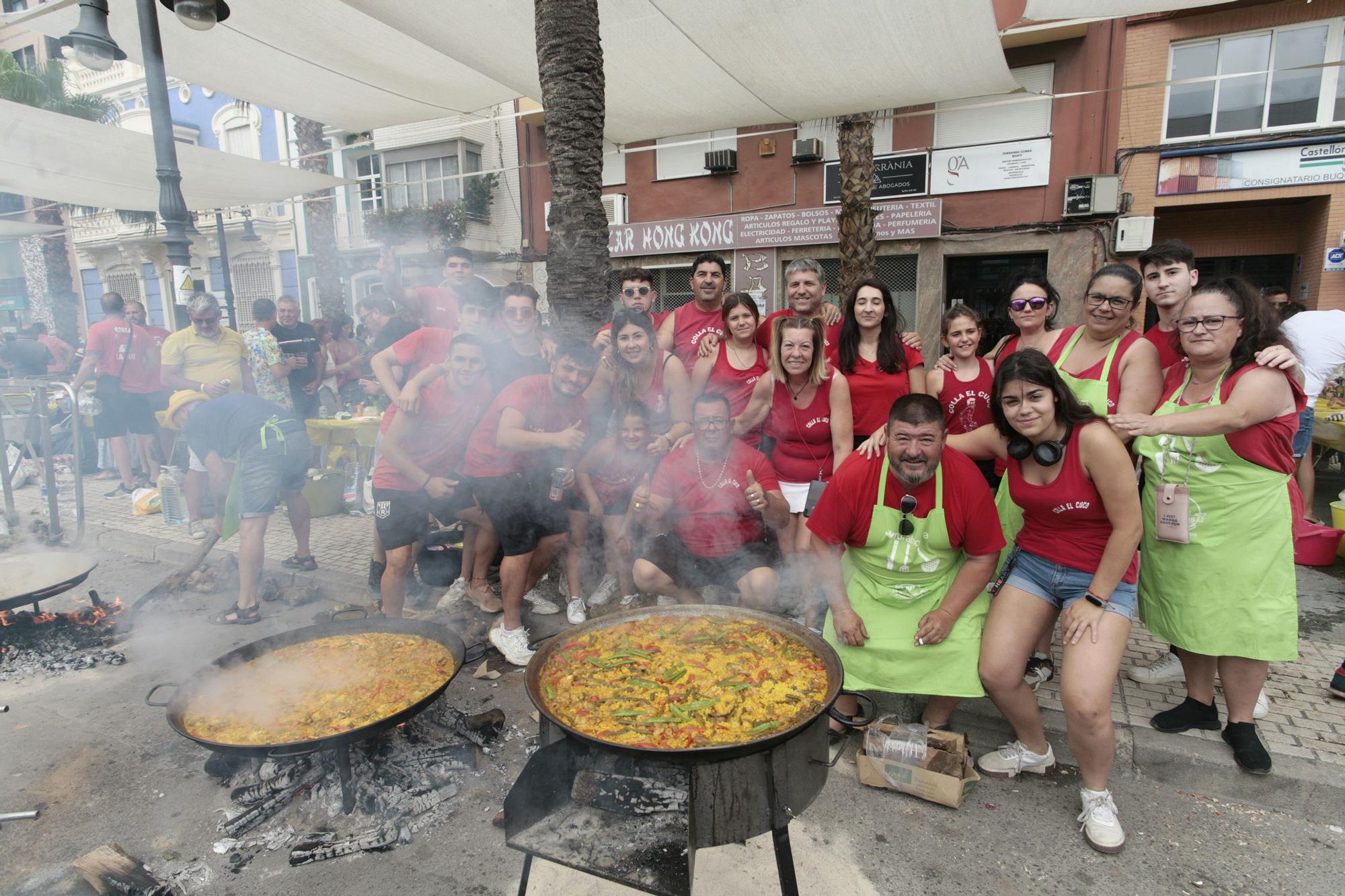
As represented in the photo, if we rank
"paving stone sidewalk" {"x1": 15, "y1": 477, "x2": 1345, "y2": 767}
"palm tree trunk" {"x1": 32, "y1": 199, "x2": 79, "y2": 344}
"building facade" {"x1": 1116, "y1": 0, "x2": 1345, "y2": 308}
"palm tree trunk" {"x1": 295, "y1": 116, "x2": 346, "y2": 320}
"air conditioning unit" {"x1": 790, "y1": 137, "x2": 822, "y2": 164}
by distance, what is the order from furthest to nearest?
"palm tree trunk" {"x1": 32, "y1": 199, "x2": 79, "y2": 344} → "air conditioning unit" {"x1": 790, "y1": 137, "x2": 822, "y2": 164} → "palm tree trunk" {"x1": 295, "y1": 116, "x2": 346, "y2": 320} → "building facade" {"x1": 1116, "y1": 0, "x2": 1345, "y2": 308} → "paving stone sidewalk" {"x1": 15, "y1": 477, "x2": 1345, "y2": 767}

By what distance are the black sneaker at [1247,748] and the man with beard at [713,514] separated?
2216 millimetres

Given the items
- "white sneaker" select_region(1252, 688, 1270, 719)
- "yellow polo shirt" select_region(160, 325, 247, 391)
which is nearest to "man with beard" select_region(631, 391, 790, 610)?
"white sneaker" select_region(1252, 688, 1270, 719)

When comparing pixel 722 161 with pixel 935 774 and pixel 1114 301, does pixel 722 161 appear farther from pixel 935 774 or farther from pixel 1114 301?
pixel 935 774

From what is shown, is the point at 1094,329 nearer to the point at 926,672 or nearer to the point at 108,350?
the point at 926,672

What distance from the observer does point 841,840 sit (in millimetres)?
2820

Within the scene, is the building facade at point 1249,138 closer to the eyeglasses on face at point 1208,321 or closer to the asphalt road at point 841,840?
the eyeglasses on face at point 1208,321

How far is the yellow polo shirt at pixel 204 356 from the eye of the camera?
6.51m

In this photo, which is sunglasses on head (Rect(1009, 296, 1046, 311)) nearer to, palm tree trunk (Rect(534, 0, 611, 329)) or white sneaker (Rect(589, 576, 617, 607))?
palm tree trunk (Rect(534, 0, 611, 329))

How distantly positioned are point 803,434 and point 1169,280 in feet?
6.96

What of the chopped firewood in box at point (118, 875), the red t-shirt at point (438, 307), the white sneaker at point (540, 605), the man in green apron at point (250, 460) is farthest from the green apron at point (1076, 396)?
the man in green apron at point (250, 460)

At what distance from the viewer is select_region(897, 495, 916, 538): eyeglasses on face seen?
10.3ft

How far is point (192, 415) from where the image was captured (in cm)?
521

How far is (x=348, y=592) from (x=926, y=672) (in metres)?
4.41

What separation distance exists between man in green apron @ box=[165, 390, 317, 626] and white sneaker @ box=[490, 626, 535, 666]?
6.35 feet
